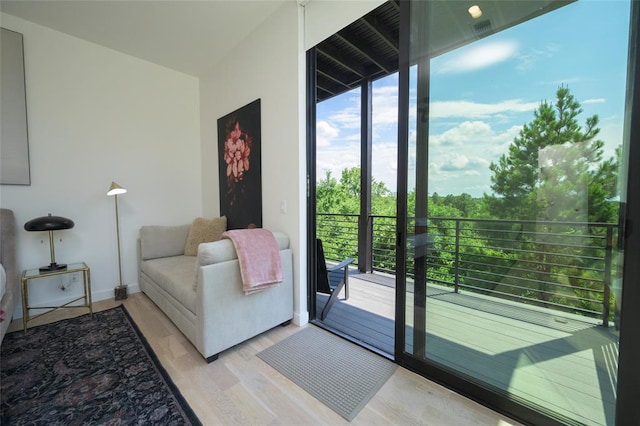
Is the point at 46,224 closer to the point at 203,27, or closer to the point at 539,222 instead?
the point at 203,27

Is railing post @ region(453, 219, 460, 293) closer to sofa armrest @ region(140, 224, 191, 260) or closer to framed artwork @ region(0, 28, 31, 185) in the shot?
sofa armrest @ region(140, 224, 191, 260)

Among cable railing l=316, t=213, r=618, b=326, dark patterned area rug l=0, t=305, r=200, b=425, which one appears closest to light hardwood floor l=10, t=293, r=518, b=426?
dark patterned area rug l=0, t=305, r=200, b=425

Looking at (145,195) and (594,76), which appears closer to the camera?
(594,76)

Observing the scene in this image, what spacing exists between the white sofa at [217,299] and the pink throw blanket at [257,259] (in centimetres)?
7

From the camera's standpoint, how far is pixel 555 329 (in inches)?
46.1

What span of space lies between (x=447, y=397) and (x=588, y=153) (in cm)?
144

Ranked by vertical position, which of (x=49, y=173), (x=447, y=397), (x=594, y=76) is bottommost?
(x=447, y=397)

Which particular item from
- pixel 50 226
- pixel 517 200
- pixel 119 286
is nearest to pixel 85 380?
pixel 50 226

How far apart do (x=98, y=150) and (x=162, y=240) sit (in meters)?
1.20

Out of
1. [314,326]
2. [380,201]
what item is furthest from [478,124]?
[380,201]

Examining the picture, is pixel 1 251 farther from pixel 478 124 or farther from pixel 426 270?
pixel 478 124

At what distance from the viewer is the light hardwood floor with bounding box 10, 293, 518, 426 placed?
1262 millimetres

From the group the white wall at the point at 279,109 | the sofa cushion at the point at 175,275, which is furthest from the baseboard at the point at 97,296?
the white wall at the point at 279,109

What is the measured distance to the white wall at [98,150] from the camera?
7.85 ft
